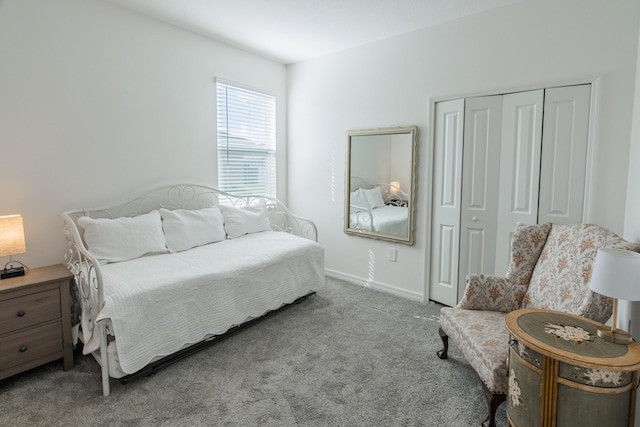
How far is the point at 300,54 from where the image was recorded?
3975 mm

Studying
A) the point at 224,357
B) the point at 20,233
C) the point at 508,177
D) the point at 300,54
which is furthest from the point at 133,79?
the point at 508,177

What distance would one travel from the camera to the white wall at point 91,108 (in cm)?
243

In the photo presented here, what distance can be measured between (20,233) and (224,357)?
1.52 m

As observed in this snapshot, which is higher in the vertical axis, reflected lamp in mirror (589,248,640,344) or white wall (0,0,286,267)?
white wall (0,0,286,267)

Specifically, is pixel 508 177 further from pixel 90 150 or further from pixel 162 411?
pixel 90 150

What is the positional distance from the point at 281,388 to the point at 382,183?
7.42 ft

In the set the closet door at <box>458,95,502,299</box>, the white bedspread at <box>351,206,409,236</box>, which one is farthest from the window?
the closet door at <box>458,95,502,299</box>

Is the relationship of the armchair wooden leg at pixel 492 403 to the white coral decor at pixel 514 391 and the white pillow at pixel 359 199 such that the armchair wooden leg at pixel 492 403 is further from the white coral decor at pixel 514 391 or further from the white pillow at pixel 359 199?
the white pillow at pixel 359 199

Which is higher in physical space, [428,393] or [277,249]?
[277,249]

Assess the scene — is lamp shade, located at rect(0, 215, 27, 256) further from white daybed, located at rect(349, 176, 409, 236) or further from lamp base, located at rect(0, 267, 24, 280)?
white daybed, located at rect(349, 176, 409, 236)

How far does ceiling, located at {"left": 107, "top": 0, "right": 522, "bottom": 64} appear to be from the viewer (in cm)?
277

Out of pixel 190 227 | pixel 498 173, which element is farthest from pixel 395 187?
pixel 190 227

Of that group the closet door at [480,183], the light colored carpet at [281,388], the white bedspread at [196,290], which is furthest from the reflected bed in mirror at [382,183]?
the light colored carpet at [281,388]

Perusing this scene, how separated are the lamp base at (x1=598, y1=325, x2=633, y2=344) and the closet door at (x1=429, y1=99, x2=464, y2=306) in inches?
67.6
